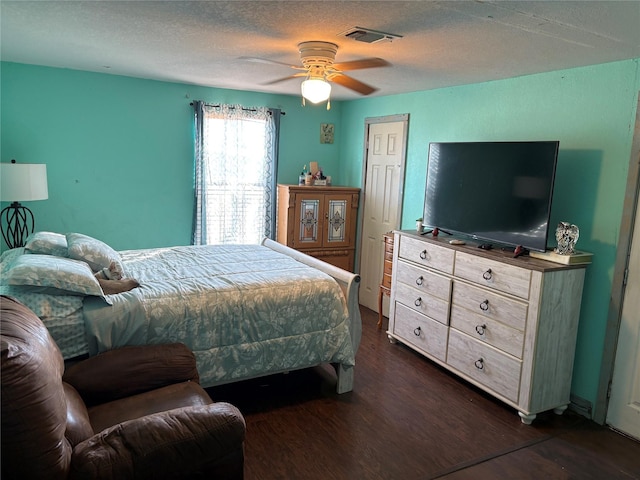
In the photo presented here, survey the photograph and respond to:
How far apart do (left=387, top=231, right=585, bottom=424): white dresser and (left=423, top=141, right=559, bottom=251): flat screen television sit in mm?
176

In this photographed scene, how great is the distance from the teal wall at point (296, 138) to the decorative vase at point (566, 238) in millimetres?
206

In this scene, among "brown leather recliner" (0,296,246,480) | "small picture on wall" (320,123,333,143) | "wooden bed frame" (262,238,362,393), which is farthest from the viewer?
"small picture on wall" (320,123,333,143)

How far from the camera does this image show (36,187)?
3.67 metres

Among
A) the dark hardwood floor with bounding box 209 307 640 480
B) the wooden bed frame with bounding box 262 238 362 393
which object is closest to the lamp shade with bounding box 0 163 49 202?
the dark hardwood floor with bounding box 209 307 640 480

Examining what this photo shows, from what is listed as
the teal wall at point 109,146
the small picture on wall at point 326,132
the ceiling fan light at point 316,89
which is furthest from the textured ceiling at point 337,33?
the small picture on wall at point 326,132

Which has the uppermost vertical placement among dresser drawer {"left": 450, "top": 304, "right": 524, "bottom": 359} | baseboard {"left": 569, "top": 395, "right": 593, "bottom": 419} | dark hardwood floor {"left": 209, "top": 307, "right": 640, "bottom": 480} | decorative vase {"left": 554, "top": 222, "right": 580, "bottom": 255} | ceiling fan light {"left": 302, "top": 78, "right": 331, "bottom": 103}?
A: ceiling fan light {"left": 302, "top": 78, "right": 331, "bottom": 103}

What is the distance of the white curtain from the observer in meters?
4.86

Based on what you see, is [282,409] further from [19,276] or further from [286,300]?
[19,276]

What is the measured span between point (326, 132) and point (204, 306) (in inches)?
135

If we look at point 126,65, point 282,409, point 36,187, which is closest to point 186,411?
point 282,409

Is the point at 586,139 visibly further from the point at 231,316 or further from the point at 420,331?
the point at 231,316

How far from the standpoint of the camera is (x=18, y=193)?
3.55 meters

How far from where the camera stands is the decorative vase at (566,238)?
2861 millimetres

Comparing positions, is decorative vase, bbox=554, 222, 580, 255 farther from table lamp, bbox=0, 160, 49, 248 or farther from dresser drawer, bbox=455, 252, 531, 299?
table lamp, bbox=0, 160, 49, 248
